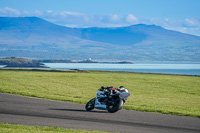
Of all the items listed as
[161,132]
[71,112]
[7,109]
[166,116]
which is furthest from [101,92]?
[161,132]

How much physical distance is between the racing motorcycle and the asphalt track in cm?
33

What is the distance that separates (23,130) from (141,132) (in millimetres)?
4396

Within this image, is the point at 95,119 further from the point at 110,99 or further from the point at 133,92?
the point at 133,92

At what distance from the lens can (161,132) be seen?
1504 cm

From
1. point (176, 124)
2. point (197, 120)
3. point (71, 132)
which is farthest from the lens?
point (197, 120)

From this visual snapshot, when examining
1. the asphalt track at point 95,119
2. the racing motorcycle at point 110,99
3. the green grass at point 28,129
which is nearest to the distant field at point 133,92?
the racing motorcycle at point 110,99

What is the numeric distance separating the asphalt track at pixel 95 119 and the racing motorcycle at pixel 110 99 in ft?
1.07

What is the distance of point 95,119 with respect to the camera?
18.1 meters

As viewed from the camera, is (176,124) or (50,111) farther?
(50,111)

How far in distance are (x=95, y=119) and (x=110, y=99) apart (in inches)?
103

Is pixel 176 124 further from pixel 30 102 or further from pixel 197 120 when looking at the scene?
pixel 30 102

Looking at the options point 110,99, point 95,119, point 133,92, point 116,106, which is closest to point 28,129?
point 95,119

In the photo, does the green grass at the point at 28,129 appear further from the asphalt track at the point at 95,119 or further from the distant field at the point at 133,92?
the distant field at the point at 133,92

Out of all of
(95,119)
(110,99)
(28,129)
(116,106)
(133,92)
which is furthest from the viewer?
(133,92)
